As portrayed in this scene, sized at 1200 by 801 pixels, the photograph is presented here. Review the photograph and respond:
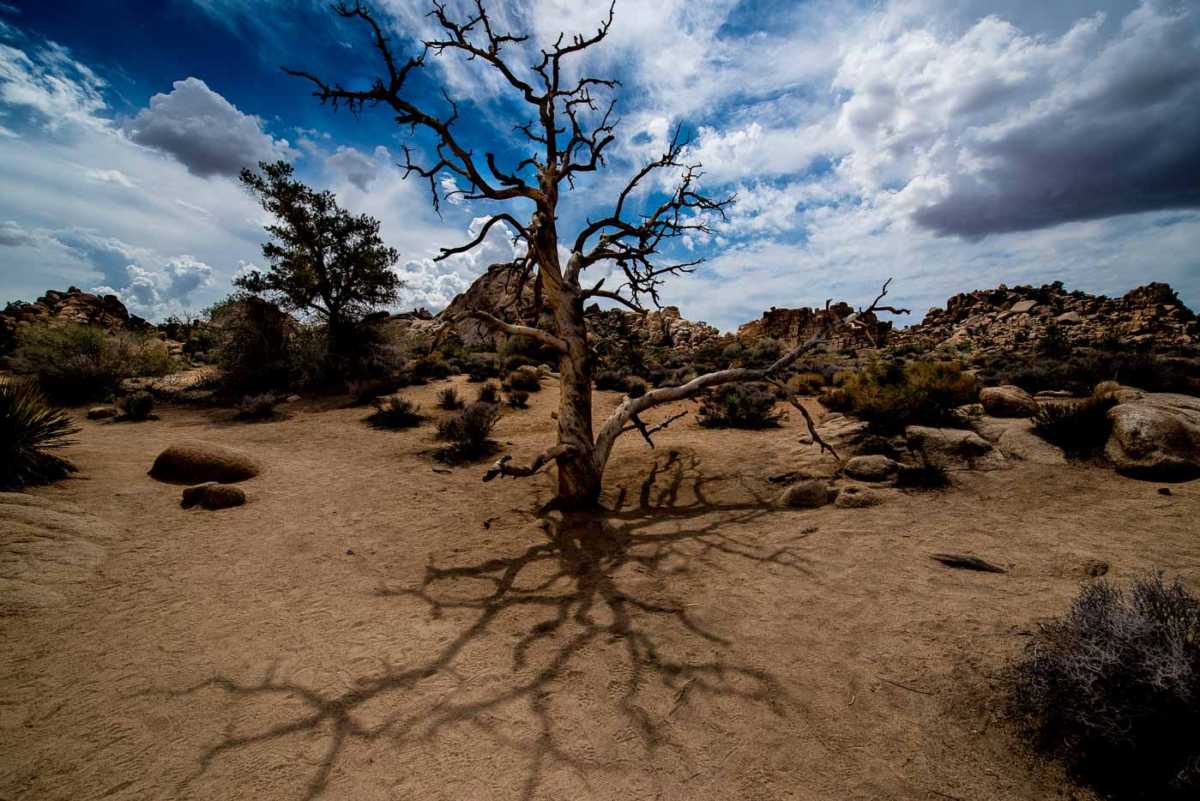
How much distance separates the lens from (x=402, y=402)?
13.5 m

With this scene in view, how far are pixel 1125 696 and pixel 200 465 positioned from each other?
11137 mm

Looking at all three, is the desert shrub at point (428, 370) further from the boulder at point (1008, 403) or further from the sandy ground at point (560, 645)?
the boulder at point (1008, 403)

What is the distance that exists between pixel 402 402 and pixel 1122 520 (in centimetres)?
1444

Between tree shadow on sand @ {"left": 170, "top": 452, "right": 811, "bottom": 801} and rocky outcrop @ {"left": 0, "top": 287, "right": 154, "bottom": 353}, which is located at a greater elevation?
rocky outcrop @ {"left": 0, "top": 287, "right": 154, "bottom": 353}

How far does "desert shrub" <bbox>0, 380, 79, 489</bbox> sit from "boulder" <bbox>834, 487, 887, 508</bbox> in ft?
37.4

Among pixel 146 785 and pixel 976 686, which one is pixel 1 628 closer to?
pixel 146 785

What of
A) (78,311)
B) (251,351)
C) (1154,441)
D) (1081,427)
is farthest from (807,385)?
(78,311)

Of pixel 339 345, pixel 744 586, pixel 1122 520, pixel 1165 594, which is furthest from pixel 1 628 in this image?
pixel 339 345

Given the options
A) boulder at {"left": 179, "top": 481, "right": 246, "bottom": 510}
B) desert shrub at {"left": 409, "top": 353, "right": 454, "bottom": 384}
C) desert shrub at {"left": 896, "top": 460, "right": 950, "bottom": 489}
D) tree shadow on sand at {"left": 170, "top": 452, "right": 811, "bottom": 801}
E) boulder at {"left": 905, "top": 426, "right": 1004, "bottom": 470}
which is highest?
desert shrub at {"left": 409, "top": 353, "right": 454, "bottom": 384}

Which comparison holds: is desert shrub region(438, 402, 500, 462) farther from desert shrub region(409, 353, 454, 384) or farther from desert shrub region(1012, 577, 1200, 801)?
desert shrub region(1012, 577, 1200, 801)

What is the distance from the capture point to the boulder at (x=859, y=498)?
6.30 metres

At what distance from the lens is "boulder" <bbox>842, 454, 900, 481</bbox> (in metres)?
6.96

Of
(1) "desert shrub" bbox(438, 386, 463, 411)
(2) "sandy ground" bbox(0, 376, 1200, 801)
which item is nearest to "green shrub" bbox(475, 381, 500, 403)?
(1) "desert shrub" bbox(438, 386, 463, 411)

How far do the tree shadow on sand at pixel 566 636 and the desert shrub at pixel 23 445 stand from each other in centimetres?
A: 597
